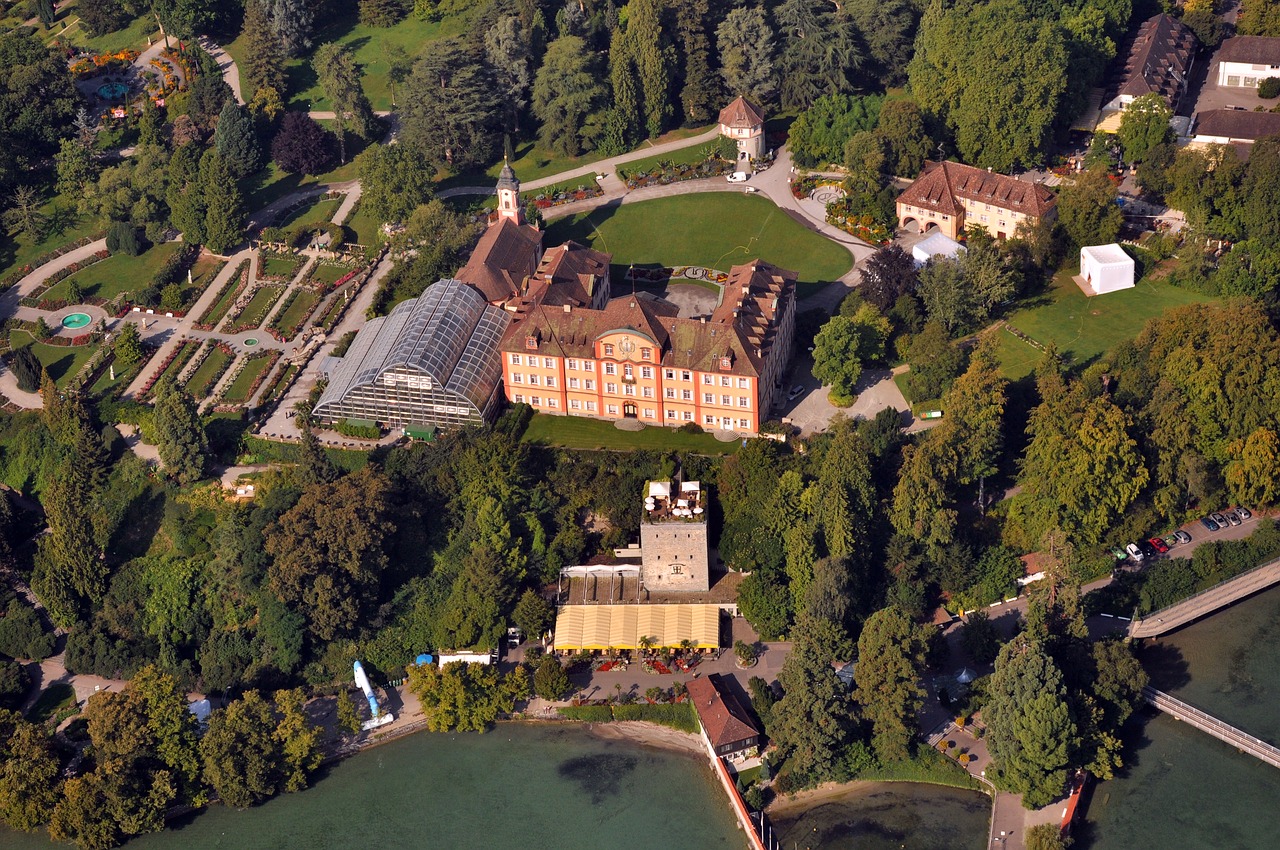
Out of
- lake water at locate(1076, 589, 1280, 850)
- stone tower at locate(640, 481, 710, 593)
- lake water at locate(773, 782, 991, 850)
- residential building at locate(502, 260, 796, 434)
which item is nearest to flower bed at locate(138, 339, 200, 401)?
residential building at locate(502, 260, 796, 434)

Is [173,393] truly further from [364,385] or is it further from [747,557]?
[747,557]

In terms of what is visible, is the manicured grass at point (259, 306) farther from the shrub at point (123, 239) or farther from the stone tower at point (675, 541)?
the stone tower at point (675, 541)

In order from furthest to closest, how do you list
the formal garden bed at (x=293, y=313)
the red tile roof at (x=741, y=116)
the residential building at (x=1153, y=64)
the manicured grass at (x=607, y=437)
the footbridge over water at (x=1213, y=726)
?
the red tile roof at (x=741, y=116) < the residential building at (x=1153, y=64) < the formal garden bed at (x=293, y=313) < the manicured grass at (x=607, y=437) < the footbridge over water at (x=1213, y=726)

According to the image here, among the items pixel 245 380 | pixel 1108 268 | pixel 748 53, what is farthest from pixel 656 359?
pixel 748 53

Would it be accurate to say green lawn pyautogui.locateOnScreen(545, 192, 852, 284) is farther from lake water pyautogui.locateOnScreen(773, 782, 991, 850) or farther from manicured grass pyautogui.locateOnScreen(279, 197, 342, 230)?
lake water pyautogui.locateOnScreen(773, 782, 991, 850)

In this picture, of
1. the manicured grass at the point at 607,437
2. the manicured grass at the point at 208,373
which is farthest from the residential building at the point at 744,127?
the manicured grass at the point at 208,373
